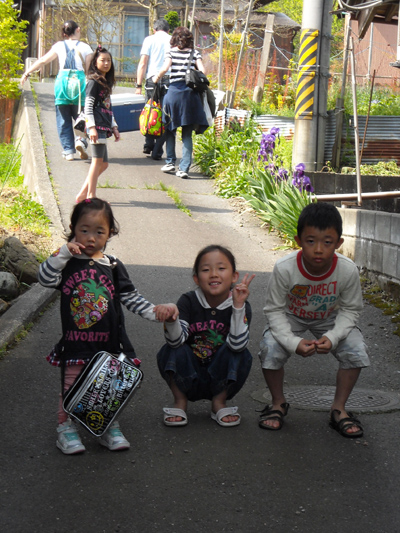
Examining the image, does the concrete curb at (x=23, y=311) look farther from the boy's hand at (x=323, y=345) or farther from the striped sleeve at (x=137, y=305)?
the boy's hand at (x=323, y=345)

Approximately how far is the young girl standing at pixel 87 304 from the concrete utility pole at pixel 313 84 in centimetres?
638

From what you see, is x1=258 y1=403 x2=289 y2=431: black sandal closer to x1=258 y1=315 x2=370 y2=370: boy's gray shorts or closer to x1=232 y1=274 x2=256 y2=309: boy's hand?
x1=258 y1=315 x2=370 y2=370: boy's gray shorts

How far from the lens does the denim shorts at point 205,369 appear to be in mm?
3941

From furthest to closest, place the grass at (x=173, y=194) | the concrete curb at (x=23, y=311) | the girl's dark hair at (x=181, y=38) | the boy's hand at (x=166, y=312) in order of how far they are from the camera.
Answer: the girl's dark hair at (x=181, y=38) → the grass at (x=173, y=194) → the concrete curb at (x=23, y=311) → the boy's hand at (x=166, y=312)

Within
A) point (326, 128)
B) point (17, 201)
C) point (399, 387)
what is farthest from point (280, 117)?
point (399, 387)

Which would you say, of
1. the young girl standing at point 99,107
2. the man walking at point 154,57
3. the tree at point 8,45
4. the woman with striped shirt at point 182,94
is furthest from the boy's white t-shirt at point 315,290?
the tree at point 8,45

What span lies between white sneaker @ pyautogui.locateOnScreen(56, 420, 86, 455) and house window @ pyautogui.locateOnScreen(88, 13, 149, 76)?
2446 cm

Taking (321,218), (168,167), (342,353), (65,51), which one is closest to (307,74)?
(168,167)

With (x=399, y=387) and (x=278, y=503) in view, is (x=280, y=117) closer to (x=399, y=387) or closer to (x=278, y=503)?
(x=399, y=387)

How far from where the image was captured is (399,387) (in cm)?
475

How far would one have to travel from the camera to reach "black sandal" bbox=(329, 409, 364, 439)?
3879 millimetres

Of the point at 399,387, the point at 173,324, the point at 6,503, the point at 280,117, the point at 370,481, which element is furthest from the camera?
the point at 280,117

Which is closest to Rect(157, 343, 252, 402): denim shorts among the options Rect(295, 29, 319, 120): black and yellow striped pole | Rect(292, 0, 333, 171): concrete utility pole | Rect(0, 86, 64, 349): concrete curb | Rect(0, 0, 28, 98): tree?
Rect(0, 86, 64, 349): concrete curb

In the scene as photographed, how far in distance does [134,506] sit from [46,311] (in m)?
3.19
